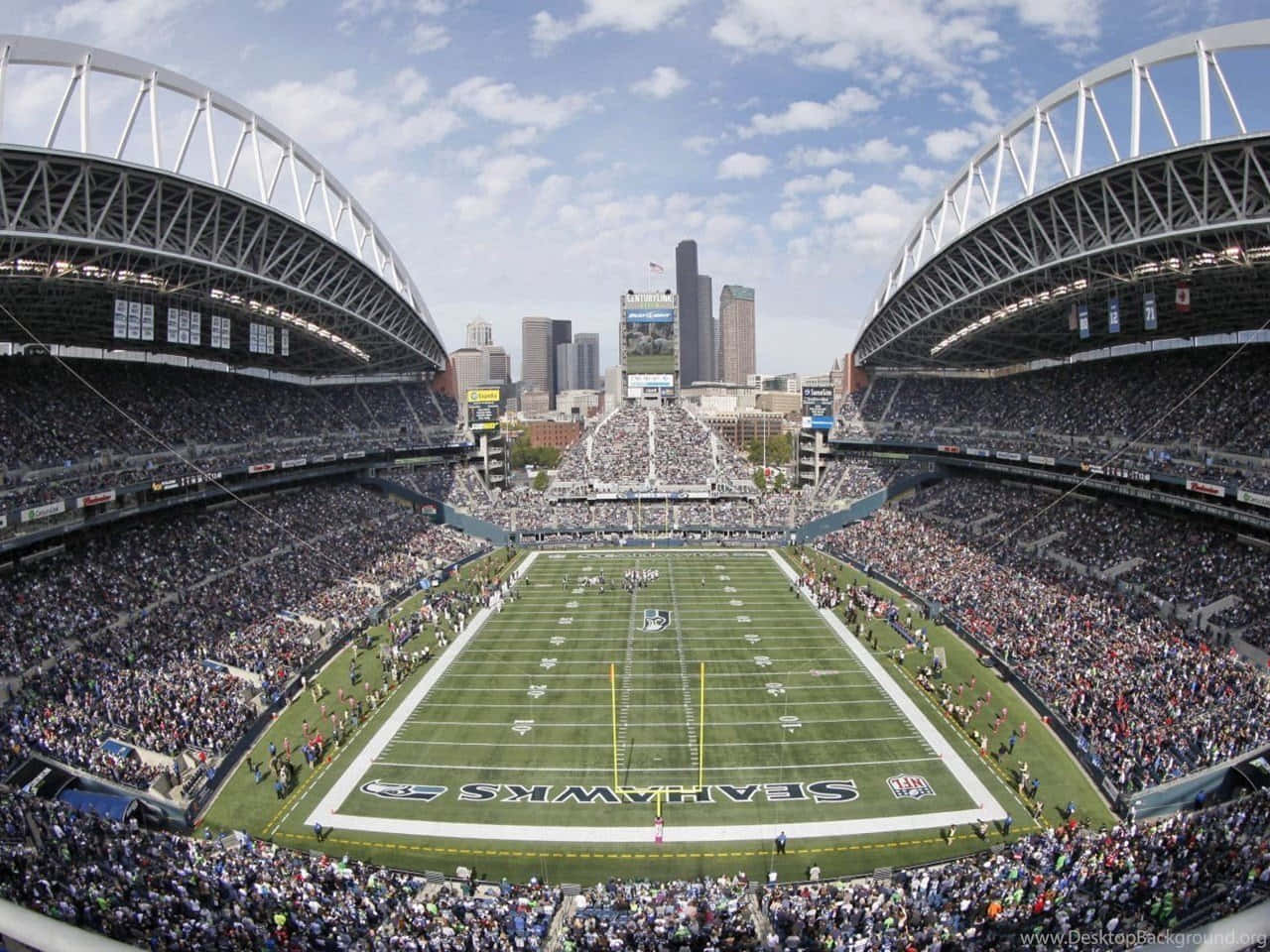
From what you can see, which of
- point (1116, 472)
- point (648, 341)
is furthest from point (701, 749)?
point (648, 341)

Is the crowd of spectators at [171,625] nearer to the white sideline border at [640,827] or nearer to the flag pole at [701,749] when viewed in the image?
the white sideline border at [640,827]

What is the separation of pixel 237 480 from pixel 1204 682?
40.4m

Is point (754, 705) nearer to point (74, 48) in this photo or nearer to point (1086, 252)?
point (1086, 252)

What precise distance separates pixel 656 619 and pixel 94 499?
21866 millimetres

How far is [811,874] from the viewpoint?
50.8ft

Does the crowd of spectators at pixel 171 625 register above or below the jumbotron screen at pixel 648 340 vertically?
below

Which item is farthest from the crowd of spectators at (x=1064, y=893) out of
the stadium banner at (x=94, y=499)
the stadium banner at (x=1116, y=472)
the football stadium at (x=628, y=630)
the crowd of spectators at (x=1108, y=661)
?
the stadium banner at (x=94, y=499)

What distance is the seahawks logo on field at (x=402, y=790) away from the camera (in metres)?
19.2

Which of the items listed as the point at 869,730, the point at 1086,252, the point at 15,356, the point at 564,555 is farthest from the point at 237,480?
the point at 1086,252

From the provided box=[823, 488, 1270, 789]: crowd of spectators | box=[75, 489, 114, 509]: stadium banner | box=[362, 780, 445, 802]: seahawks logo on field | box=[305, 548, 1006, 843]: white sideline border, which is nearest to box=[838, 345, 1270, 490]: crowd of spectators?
box=[823, 488, 1270, 789]: crowd of spectators

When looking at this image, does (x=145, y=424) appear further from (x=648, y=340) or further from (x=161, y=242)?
(x=648, y=340)

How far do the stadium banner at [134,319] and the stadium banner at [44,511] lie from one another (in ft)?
25.4

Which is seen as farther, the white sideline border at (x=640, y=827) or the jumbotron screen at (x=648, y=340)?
the jumbotron screen at (x=648, y=340)

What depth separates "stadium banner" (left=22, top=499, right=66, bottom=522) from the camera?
24359mm
